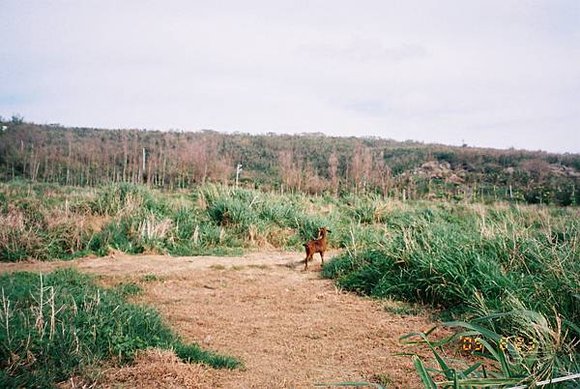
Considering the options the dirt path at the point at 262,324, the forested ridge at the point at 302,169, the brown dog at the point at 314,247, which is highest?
the forested ridge at the point at 302,169

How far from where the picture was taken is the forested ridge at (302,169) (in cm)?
2241

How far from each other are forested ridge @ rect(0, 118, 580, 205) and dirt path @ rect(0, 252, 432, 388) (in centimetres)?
1097

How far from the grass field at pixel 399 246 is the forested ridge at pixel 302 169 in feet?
22.3

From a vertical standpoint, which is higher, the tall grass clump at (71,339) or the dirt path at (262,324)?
the tall grass clump at (71,339)

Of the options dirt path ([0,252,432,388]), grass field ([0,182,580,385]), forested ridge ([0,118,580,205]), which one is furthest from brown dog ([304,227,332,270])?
forested ridge ([0,118,580,205])

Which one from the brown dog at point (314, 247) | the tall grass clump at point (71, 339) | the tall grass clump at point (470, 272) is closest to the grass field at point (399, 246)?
the tall grass clump at point (470, 272)

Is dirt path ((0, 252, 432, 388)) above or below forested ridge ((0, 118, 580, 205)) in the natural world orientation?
below

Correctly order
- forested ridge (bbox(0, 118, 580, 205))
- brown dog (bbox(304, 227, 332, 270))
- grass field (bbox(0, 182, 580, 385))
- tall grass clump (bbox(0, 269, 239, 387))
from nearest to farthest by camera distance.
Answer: grass field (bbox(0, 182, 580, 385)), tall grass clump (bbox(0, 269, 239, 387)), brown dog (bbox(304, 227, 332, 270)), forested ridge (bbox(0, 118, 580, 205))

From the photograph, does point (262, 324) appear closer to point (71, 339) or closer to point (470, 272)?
point (71, 339)

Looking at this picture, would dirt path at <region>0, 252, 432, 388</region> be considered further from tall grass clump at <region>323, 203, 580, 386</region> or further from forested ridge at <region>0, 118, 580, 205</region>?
forested ridge at <region>0, 118, 580, 205</region>

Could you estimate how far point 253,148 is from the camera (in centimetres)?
4391

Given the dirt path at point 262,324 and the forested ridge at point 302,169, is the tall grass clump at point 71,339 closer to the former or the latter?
the dirt path at point 262,324

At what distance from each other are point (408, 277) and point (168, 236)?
5.65m

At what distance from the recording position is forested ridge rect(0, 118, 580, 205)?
22.4 metres
